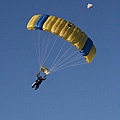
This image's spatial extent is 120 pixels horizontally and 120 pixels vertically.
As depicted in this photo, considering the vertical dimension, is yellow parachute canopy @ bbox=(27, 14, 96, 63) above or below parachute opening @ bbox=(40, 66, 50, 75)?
above

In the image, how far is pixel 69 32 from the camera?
3806 cm

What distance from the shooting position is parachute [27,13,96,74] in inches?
1499

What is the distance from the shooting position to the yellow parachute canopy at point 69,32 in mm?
38062

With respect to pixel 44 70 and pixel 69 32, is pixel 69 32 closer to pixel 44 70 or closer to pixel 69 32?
pixel 69 32

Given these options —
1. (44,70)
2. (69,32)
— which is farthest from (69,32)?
(44,70)

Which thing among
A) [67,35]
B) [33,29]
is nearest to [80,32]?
[67,35]

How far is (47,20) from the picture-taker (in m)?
39.4

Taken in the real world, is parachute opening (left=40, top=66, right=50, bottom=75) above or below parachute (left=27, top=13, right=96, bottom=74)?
below

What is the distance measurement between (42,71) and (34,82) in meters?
1.21

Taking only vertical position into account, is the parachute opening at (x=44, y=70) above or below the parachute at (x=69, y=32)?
below

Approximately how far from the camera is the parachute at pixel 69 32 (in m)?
38.1

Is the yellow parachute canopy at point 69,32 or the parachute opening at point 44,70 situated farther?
the parachute opening at point 44,70

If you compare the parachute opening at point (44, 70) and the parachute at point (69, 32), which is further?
the parachute opening at point (44, 70)

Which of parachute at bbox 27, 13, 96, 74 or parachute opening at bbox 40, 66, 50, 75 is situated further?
parachute opening at bbox 40, 66, 50, 75
